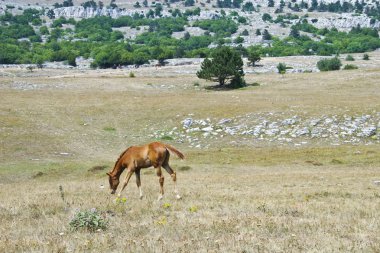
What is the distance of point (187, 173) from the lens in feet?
112

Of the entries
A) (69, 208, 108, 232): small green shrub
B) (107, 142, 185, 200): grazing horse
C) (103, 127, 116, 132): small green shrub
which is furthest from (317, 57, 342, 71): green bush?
(69, 208, 108, 232): small green shrub

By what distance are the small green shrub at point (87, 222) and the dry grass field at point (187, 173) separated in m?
0.24

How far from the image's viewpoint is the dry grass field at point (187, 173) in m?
11.5

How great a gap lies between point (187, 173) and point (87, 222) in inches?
856

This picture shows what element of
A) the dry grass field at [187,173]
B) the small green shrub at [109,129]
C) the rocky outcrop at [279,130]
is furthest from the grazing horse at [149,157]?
the small green shrub at [109,129]

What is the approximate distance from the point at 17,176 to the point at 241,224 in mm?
25698

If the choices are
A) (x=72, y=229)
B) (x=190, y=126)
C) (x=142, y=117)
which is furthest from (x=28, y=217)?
(x=142, y=117)

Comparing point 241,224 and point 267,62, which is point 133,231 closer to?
point 241,224

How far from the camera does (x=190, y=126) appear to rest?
2004 inches

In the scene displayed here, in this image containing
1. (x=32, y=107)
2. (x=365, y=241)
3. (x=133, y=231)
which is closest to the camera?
(x=365, y=241)

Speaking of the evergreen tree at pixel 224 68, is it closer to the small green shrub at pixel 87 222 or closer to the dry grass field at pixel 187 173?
the dry grass field at pixel 187 173

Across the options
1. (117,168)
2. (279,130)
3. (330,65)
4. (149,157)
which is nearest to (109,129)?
(279,130)

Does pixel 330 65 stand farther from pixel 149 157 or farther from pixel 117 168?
pixel 149 157

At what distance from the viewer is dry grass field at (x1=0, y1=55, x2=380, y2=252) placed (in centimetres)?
1153
